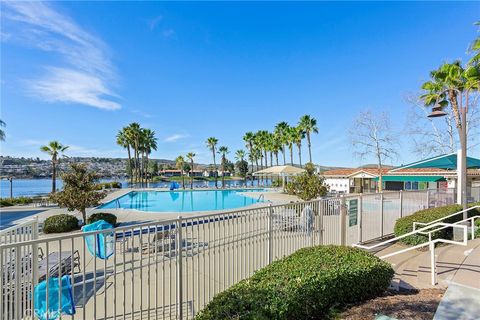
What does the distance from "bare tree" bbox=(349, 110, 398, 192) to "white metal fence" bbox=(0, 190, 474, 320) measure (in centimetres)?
1976

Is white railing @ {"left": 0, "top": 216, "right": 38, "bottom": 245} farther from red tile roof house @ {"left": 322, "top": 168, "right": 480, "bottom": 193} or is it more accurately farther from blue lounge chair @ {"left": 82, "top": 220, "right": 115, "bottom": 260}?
red tile roof house @ {"left": 322, "top": 168, "right": 480, "bottom": 193}

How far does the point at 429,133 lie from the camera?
→ 24.5 meters

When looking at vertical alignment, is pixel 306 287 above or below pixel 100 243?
above

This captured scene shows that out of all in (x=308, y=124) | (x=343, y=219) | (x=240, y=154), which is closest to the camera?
(x=343, y=219)

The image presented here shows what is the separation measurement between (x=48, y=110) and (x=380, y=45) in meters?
23.0

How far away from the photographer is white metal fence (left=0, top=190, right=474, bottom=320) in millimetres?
2695

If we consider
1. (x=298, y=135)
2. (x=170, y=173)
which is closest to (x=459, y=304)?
(x=298, y=135)

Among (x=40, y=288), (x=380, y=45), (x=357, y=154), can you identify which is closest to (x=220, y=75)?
(x=380, y=45)

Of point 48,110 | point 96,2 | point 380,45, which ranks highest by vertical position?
point 380,45

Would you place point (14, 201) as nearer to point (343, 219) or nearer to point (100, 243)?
point (100, 243)

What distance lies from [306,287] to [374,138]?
26.5m

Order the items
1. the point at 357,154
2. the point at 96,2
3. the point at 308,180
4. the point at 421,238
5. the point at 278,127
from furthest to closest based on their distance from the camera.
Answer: the point at 278,127, the point at 357,154, the point at 308,180, the point at 96,2, the point at 421,238

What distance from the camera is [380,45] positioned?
53.0 feet

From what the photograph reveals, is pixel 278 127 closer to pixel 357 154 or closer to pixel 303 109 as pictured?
pixel 303 109
